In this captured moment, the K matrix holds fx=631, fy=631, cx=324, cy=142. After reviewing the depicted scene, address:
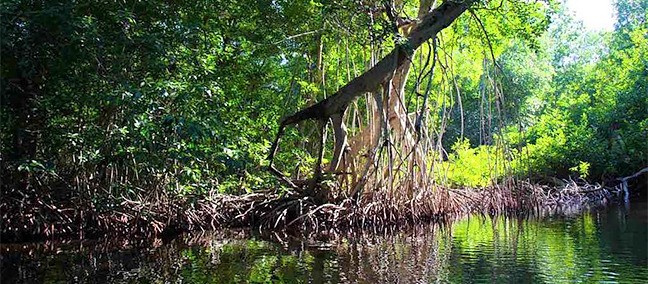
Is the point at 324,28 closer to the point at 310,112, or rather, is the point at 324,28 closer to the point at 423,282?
the point at 310,112

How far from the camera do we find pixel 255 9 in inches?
372

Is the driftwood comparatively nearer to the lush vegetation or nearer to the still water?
the lush vegetation

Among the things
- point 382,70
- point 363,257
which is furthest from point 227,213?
point 363,257

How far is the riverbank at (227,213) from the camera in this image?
8266 mm

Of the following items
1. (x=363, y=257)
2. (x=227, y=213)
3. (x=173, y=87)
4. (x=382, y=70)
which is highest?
(x=382, y=70)

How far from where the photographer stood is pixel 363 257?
6633 mm

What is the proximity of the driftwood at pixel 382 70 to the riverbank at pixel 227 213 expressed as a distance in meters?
0.80

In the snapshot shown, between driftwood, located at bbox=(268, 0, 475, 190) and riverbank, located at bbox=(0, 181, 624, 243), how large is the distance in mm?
805

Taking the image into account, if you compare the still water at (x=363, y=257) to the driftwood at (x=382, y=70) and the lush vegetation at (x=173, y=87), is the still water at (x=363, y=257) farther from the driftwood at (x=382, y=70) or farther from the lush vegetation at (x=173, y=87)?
the driftwood at (x=382, y=70)

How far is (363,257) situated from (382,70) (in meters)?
3.30

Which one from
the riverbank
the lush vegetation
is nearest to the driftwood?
the lush vegetation

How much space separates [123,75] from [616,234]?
636cm

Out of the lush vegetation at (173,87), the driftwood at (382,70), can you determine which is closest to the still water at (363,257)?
the lush vegetation at (173,87)

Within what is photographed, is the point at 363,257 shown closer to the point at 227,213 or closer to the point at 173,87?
the point at 173,87
